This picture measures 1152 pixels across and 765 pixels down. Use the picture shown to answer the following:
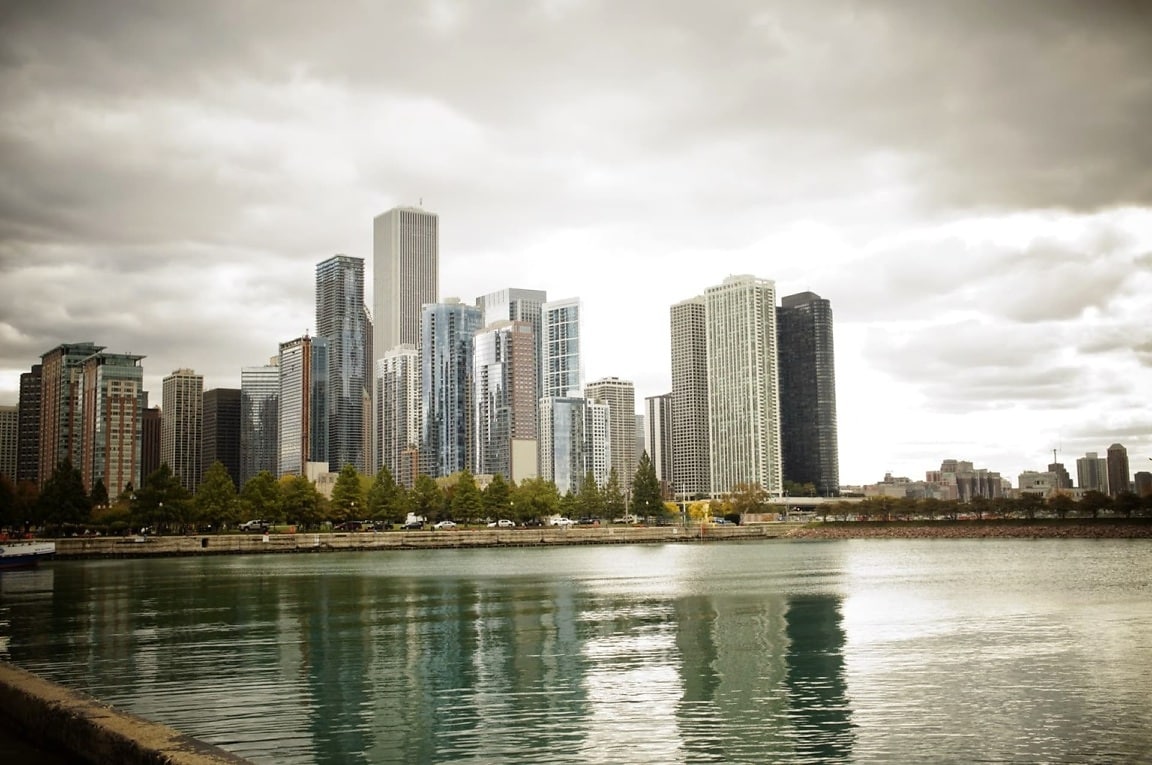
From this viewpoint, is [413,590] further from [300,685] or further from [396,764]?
[396,764]

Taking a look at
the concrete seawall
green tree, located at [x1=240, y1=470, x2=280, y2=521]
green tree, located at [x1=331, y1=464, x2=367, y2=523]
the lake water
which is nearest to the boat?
the concrete seawall

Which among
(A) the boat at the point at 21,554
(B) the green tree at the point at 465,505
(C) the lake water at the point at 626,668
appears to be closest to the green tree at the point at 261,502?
(B) the green tree at the point at 465,505

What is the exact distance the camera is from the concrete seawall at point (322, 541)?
139 meters

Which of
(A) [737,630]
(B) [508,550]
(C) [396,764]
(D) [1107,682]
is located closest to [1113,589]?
(A) [737,630]

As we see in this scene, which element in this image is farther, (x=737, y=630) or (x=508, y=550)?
(x=508, y=550)

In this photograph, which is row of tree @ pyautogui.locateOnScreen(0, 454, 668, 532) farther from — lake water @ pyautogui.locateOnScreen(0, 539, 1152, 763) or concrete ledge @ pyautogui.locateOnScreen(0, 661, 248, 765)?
concrete ledge @ pyautogui.locateOnScreen(0, 661, 248, 765)

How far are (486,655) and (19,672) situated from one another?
17.3m

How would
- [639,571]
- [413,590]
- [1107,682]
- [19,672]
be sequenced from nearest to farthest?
[19,672] → [1107,682] → [413,590] → [639,571]

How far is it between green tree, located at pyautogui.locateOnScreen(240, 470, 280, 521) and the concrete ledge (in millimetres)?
152732

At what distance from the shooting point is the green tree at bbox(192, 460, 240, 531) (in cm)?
16638

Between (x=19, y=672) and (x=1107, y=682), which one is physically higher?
(x=19, y=672)

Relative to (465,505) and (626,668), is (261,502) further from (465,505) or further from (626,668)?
(626,668)

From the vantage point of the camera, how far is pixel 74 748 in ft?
65.7

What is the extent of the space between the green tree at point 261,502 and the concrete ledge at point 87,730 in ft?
501
